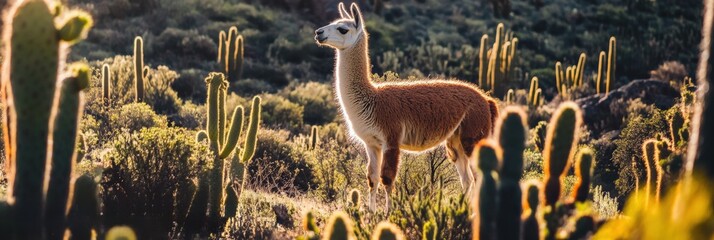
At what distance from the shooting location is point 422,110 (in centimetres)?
920

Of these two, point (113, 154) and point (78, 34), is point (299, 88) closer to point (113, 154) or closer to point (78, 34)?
point (113, 154)

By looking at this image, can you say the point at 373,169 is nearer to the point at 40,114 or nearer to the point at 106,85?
the point at 40,114

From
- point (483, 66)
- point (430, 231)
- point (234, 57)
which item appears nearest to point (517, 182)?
point (430, 231)

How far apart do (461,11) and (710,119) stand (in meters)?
35.8

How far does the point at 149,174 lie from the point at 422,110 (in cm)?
253

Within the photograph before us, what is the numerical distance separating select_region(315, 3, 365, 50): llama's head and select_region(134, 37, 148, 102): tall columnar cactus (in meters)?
9.01

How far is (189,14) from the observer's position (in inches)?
1271

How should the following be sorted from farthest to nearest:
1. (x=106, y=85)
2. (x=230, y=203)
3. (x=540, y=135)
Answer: (x=106, y=85) → (x=540, y=135) → (x=230, y=203)

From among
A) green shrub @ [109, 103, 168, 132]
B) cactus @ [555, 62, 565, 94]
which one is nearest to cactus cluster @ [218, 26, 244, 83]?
green shrub @ [109, 103, 168, 132]

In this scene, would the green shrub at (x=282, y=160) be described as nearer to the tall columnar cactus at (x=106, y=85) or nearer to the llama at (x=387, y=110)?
the tall columnar cactus at (x=106, y=85)

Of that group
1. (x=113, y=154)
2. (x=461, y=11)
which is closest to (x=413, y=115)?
(x=113, y=154)

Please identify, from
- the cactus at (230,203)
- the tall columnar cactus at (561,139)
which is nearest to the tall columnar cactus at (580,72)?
the cactus at (230,203)

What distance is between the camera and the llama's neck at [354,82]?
8977mm

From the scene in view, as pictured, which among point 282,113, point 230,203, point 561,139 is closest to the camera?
point 561,139
